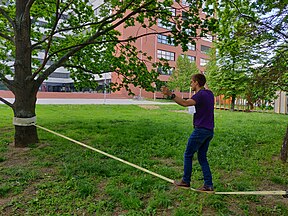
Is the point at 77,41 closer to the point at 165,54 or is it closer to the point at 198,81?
the point at 198,81

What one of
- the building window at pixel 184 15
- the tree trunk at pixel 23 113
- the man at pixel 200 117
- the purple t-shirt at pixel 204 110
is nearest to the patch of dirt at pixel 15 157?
the tree trunk at pixel 23 113

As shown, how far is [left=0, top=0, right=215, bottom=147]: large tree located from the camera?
222 inches

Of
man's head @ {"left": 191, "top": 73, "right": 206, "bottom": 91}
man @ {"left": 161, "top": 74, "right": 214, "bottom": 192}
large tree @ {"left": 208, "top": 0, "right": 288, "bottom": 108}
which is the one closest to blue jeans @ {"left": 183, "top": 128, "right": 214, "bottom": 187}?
man @ {"left": 161, "top": 74, "right": 214, "bottom": 192}

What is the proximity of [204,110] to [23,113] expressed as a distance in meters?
4.33

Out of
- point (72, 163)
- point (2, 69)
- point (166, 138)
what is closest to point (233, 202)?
point (72, 163)

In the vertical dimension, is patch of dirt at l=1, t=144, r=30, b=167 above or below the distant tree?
below

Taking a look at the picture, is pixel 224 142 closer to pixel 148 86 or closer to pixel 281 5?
pixel 148 86

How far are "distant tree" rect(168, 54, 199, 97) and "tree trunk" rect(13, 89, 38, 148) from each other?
31579 millimetres

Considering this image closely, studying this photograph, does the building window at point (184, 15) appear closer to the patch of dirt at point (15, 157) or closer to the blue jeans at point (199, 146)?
the blue jeans at point (199, 146)

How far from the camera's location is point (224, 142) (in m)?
6.73

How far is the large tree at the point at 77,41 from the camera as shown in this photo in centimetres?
563

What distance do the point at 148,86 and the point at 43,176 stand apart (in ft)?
12.6

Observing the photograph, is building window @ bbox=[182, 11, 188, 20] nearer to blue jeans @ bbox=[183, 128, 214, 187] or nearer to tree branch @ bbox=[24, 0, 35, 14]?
tree branch @ bbox=[24, 0, 35, 14]

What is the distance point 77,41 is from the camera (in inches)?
333
